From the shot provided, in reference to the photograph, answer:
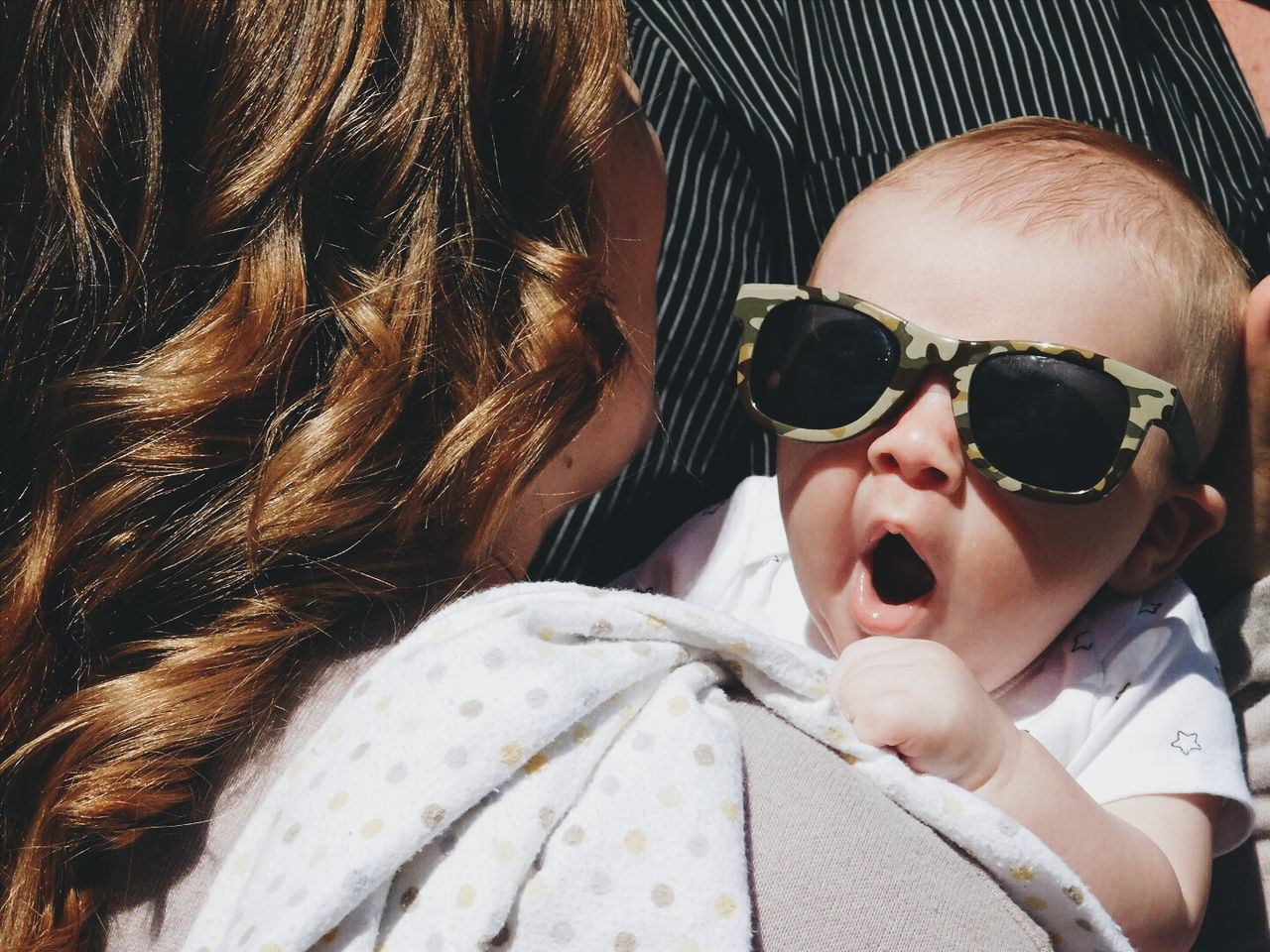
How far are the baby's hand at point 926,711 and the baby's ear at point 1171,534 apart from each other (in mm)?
499

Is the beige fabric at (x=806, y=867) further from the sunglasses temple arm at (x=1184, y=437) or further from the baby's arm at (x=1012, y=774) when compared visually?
the sunglasses temple arm at (x=1184, y=437)

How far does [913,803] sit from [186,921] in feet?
2.47

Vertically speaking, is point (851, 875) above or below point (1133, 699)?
above

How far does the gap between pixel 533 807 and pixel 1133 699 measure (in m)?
1.07

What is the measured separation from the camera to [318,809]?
35.8 inches

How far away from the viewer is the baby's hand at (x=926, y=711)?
1122mm

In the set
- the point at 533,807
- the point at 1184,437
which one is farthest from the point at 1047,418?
the point at 533,807

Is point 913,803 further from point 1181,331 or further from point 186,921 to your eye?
point 1181,331

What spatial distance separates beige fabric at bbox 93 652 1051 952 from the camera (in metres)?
0.89

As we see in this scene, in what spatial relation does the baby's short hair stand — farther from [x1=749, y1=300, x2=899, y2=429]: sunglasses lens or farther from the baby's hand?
the baby's hand

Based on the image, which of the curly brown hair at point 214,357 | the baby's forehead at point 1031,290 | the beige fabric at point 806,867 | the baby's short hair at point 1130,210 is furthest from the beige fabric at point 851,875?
the baby's short hair at point 1130,210

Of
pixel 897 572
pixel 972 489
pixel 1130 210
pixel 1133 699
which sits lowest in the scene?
pixel 1133 699

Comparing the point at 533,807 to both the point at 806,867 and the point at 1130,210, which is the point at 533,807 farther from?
the point at 1130,210

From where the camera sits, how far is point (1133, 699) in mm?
1526
